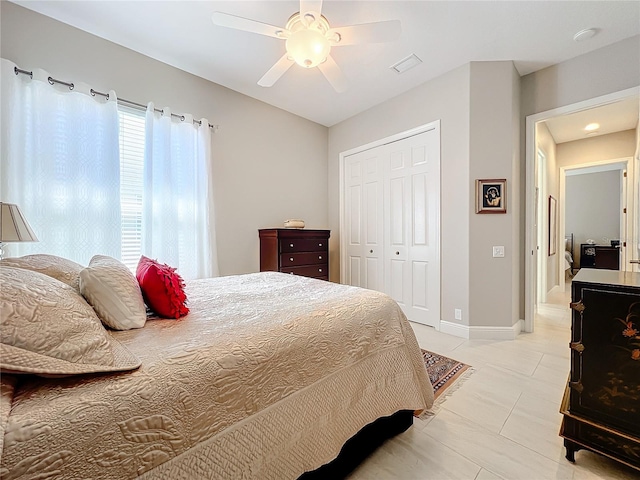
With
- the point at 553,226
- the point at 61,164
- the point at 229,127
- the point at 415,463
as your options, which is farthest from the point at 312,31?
the point at 553,226

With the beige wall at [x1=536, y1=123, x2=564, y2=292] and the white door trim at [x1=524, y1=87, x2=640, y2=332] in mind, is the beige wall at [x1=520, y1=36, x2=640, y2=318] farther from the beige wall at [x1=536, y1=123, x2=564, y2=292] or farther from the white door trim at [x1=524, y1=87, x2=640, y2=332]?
the beige wall at [x1=536, y1=123, x2=564, y2=292]

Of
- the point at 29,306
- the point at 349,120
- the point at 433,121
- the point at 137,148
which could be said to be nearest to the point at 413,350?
the point at 29,306

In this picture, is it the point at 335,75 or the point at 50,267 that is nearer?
the point at 50,267

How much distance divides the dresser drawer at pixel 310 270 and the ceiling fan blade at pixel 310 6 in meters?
2.46

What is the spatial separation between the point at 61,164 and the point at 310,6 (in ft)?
7.44

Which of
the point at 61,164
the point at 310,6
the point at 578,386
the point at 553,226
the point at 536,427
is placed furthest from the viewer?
the point at 553,226

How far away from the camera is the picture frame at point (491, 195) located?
9.36 feet

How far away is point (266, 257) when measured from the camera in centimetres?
349

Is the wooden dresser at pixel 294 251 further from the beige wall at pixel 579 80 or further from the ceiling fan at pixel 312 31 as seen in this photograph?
the beige wall at pixel 579 80

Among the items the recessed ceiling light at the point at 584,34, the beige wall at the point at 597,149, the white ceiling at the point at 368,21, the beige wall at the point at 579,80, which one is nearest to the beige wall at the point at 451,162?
the white ceiling at the point at 368,21

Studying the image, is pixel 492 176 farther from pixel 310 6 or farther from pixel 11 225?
pixel 11 225

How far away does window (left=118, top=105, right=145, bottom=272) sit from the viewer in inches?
101

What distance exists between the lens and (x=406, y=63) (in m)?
2.85

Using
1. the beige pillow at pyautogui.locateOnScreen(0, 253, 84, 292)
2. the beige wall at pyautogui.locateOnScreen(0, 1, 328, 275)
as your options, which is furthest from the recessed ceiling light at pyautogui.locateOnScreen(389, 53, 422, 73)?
the beige pillow at pyautogui.locateOnScreen(0, 253, 84, 292)
